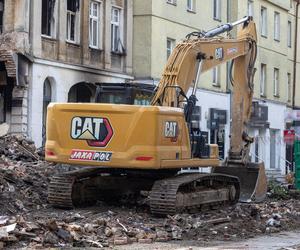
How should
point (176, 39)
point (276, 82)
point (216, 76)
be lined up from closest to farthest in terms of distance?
point (176, 39)
point (216, 76)
point (276, 82)

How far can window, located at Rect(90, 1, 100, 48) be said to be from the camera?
29562mm

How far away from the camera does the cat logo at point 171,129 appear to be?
14.7 meters

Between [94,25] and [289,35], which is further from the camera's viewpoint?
Answer: [289,35]

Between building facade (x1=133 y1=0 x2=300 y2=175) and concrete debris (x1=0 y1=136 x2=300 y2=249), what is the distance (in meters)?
13.4

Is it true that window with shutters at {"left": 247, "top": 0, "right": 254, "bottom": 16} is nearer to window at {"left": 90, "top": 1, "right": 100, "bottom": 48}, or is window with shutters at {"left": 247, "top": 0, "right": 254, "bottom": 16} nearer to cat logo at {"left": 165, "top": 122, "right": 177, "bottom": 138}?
window at {"left": 90, "top": 1, "right": 100, "bottom": 48}

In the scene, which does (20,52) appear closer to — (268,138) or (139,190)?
(139,190)

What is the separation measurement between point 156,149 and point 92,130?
1336mm

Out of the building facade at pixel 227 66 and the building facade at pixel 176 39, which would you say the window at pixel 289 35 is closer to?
the building facade at pixel 227 66

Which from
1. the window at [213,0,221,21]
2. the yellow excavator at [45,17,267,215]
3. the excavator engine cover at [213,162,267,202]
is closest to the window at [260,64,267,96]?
the window at [213,0,221,21]

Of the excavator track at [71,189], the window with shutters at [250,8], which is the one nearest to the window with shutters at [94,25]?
the window with shutters at [250,8]

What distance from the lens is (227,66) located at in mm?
36844

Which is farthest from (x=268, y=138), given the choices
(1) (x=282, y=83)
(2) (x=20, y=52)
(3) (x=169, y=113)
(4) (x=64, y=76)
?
(3) (x=169, y=113)

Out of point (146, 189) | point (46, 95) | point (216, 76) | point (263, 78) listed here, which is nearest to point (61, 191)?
point (146, 189)

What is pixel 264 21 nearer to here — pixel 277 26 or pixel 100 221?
pixel 277 26
